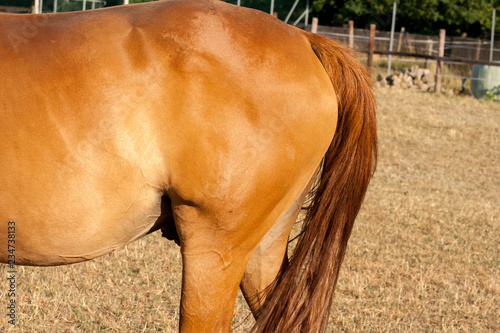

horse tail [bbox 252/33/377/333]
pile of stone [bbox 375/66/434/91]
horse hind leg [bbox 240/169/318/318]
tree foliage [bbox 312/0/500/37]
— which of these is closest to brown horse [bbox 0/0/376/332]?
horse tail [bbox 252/33/377/333]

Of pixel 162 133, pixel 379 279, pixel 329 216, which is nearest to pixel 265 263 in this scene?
pixel 329 216

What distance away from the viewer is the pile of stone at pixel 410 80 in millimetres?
15727

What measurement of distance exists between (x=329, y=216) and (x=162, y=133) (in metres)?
0.81

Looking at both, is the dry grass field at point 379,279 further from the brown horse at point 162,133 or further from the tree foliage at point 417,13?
the tree foliage at point 417,13

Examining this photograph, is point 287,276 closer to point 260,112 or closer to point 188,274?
point 188,274

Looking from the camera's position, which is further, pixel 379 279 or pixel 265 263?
pixel 379 279

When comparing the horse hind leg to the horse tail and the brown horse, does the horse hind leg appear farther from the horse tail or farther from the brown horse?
the brown horse

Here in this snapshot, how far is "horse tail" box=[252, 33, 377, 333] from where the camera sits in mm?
2078

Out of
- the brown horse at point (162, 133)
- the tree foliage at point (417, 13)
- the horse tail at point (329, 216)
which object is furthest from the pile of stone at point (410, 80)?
the brown horse at point (162, 133)

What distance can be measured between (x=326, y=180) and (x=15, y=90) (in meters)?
1.17

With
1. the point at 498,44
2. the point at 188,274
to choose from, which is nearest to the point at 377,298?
the point at 188,274

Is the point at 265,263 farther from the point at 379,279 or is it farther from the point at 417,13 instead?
the point at 417,13

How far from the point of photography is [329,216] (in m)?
2.13

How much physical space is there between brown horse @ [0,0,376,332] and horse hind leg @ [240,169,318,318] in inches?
13.2
